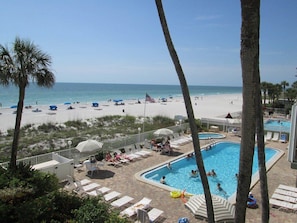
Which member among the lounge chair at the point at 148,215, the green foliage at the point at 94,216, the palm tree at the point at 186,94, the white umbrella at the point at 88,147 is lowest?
the lounge chair at the point at 148,215

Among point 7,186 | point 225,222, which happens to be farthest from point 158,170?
point 7,186

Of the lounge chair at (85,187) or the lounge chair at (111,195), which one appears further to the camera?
the lounge chair at (85,187)

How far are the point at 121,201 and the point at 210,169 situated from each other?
27.9 ft

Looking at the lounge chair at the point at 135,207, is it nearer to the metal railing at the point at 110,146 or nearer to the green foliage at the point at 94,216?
the green foliage at the point at 94,216

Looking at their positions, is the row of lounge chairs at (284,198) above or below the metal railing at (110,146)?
below

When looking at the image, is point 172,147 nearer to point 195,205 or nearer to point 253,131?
point 195,205

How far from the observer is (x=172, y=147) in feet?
60.2

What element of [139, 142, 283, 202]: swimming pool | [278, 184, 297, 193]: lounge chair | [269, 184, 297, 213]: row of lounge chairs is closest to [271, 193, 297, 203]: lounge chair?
[269, 184, 297, 213]: row of lounge chairs

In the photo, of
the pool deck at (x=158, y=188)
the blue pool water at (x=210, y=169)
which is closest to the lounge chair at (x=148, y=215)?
the pool deck at (x=158, y=188)

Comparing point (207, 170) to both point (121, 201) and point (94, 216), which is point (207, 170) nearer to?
point (121, 201)

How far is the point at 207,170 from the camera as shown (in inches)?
621

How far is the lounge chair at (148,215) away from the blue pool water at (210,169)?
3.82m

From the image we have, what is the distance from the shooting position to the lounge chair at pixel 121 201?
8.94 metres

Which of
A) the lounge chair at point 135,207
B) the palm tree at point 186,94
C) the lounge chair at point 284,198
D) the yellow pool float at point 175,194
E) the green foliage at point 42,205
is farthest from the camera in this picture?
the yellow pool float at point 175,194
